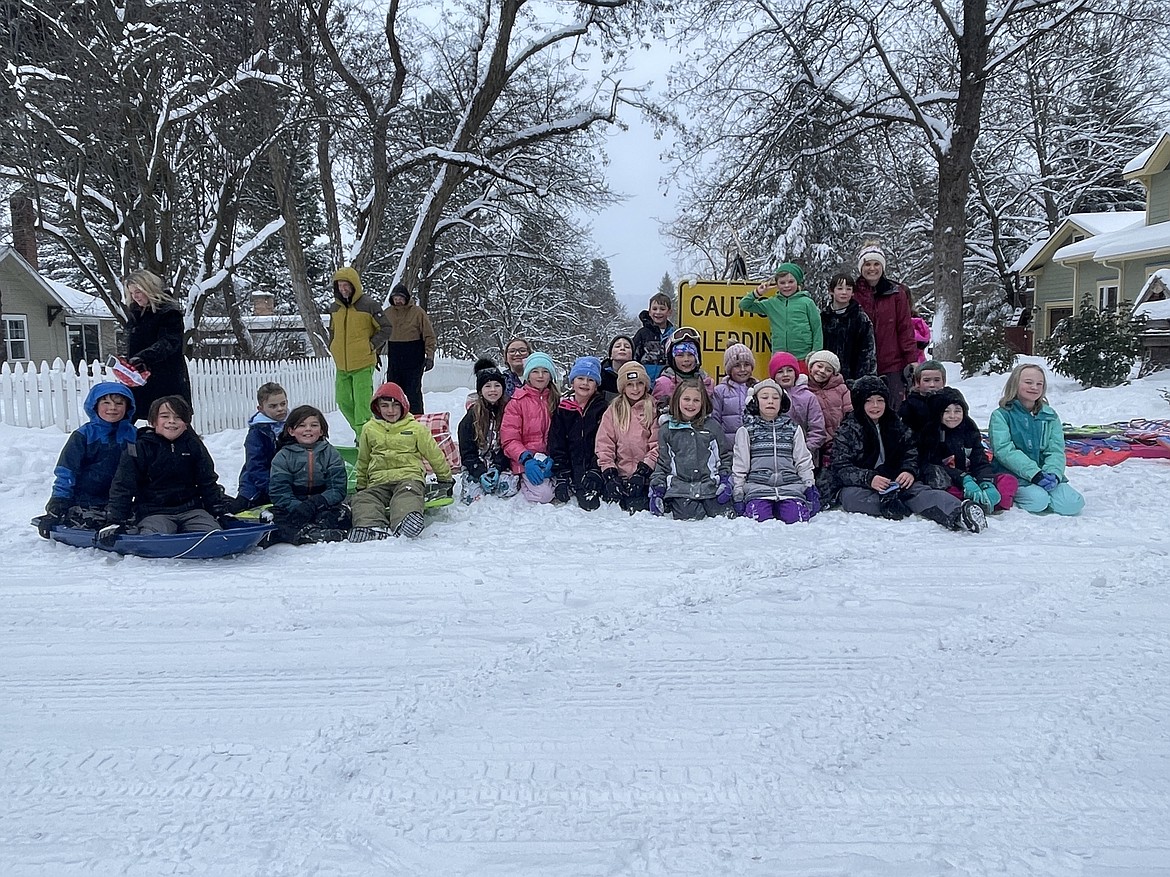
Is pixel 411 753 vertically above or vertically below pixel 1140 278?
below

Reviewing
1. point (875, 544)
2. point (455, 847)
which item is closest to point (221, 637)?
point (455, 847)

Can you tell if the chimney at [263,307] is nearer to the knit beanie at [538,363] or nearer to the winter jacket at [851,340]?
the knit beanie at [538,363]

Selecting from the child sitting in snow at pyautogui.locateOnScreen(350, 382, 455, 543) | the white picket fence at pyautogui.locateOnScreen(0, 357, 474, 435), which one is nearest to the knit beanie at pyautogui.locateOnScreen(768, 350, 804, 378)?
the child sitting in snow at pyautogui.locateOnScreen(350, 382, 455, 543)

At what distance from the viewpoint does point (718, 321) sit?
7.76 m

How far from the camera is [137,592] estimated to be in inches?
161

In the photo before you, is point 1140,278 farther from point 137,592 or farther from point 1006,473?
point 137,592

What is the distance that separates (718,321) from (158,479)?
16.9 feet

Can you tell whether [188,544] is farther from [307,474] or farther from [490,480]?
[490,480]

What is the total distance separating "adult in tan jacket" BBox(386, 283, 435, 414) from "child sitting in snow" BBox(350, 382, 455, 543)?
123 inches

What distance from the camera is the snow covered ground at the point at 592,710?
2182 mm

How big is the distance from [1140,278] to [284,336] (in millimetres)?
31526

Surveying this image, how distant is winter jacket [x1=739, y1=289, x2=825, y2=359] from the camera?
22.1ft

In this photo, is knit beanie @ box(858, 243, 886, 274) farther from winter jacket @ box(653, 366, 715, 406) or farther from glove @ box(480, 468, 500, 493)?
glove @ box(480, 468, 500, 493)

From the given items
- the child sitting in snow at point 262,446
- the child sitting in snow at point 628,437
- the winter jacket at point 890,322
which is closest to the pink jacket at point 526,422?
the child sitting in snow at point 628,437
